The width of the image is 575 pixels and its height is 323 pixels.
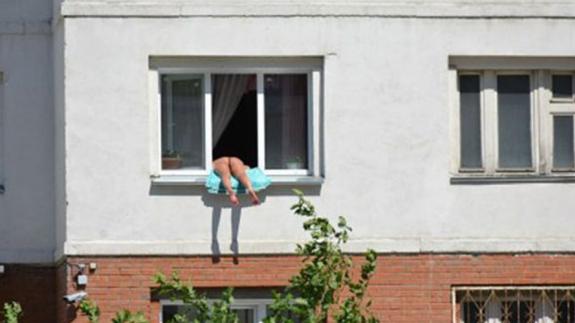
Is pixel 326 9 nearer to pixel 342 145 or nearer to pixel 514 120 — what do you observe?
pixel 342 145

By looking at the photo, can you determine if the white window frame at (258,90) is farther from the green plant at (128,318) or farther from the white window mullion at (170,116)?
the green plant at (128,318)

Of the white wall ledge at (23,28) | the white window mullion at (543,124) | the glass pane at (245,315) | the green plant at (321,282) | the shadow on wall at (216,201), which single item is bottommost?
the glass pane at (245,315)

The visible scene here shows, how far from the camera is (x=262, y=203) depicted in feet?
84.2

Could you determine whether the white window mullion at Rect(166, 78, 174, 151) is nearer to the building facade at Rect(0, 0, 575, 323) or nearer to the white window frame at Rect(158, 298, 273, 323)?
the building facade at Rect(0, 0, 575, 323)

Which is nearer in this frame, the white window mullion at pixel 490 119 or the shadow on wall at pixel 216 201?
the shadow on wall at pixel 216 201

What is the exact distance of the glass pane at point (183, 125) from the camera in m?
25.8

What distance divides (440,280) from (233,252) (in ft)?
7.22

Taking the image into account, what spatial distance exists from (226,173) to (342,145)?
1274 mm

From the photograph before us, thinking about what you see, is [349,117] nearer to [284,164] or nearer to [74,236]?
[284,164]

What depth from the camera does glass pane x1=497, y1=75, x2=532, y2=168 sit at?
1033 inches

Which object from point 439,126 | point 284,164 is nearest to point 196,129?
point 284,164

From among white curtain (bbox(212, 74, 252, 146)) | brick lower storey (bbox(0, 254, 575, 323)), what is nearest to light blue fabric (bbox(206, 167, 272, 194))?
white curtain (bbox(212, 74, 252, 146))

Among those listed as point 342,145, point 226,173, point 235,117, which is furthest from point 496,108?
point 226,173

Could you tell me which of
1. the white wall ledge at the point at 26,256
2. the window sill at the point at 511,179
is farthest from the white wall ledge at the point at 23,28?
the window sill at the point at 511,179
